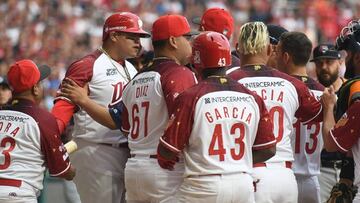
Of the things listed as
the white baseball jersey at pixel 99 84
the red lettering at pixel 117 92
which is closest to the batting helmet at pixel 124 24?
the white baseball jersey at pixel 99 84

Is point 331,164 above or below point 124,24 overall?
below

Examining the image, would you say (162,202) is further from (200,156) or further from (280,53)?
(280,53)

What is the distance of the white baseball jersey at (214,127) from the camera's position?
7.73m

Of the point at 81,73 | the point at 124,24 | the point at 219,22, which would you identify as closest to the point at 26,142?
the point at 81,73

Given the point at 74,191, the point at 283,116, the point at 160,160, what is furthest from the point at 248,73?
the point at 74,191

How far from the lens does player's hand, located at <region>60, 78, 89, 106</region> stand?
362 inches

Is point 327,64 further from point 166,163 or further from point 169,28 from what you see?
point 166,163

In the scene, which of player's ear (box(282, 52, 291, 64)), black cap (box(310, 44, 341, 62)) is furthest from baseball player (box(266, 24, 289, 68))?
black cap (box(310, 44, 341, 62))

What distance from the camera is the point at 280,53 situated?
373 inches

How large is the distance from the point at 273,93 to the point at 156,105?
105 centimetres

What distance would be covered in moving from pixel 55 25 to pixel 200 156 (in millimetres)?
16831

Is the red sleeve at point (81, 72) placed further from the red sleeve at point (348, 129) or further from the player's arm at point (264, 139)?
the red sleeve at point (348, 129)

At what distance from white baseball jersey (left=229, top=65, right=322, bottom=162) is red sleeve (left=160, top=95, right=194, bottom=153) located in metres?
1.08

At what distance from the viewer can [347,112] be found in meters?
8.06
